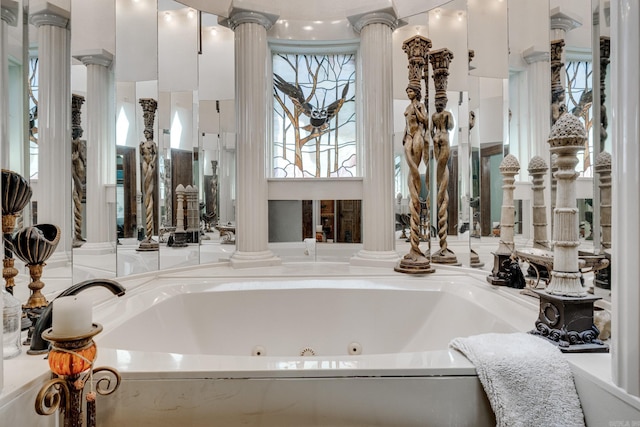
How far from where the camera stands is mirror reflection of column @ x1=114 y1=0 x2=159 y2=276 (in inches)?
69.2

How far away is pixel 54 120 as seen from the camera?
1.37 metres

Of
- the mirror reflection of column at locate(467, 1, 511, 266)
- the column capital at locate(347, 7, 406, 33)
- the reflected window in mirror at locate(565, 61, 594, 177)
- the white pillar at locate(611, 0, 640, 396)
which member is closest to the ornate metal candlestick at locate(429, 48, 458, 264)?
the mirror reflection of column at locate(467, 1, 511, 266)

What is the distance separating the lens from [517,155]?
1.57 metres

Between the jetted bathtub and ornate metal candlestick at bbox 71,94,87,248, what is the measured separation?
38cm

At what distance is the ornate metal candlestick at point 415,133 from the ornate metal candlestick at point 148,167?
1439 mm

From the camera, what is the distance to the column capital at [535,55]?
55.1 inches

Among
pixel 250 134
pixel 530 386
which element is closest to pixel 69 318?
pixel 530 386

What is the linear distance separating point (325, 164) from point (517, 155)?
52.4 inches

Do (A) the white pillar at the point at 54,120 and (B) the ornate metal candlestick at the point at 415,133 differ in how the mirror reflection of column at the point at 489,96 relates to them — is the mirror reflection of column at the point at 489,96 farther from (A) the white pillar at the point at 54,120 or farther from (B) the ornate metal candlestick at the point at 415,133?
(A) the white pillar at the point at 54,120

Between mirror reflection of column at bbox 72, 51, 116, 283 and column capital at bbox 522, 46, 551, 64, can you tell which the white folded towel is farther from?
mirror reflection of column at bbox 72, 51, 116, 283

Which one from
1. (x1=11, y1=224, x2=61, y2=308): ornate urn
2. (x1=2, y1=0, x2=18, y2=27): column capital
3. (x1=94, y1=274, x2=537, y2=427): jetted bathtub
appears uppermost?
(x1=2, y1=0, x2=18, y2=27): column capital

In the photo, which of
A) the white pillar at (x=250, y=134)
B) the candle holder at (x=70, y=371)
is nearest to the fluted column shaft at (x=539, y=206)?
the white pillar at (x=250, y=134)

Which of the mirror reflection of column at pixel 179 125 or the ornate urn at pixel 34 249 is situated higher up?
the mirror reflection of column at pixel 179 125

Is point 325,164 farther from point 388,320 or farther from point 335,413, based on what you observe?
point 335,413
